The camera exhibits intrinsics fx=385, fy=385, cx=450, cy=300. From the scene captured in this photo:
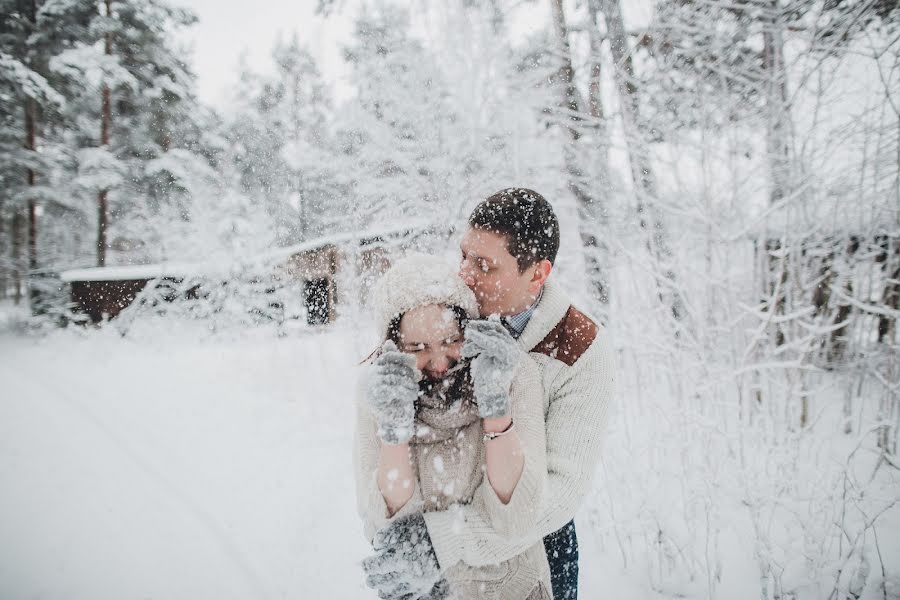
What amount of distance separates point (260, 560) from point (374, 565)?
2.35 meters

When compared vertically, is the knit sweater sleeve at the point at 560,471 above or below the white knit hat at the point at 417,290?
below

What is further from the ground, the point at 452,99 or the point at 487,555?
the point at 452,99

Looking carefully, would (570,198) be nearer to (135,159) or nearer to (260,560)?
(260,560)

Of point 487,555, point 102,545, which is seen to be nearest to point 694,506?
point 487,555

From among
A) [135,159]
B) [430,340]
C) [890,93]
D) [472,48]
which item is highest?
[135,159]

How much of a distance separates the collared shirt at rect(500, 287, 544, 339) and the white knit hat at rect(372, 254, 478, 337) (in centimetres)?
18

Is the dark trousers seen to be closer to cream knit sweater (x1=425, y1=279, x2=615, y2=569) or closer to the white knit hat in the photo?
cream knit sweater (x1=425, y1=279, x2=615, y2=569)

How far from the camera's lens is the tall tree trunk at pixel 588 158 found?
4.58 m

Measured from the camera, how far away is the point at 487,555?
4.02 feet

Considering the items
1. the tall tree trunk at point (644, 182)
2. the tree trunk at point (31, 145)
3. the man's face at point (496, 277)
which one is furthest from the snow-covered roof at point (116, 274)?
the man's face at point (496, 277)

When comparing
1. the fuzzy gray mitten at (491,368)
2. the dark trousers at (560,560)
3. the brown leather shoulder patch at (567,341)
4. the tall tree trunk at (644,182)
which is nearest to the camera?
the fuzzy gray mitten at (491,368)

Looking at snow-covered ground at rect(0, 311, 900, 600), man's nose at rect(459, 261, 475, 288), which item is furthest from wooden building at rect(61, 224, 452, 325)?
man's nose at rect(459, 261, 475, 288)

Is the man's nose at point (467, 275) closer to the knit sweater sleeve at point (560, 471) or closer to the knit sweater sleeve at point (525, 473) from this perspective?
the knit sweater sleeve at point (525, 473)

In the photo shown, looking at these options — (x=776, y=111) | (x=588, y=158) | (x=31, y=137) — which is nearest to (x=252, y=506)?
(x=588, y=158)
